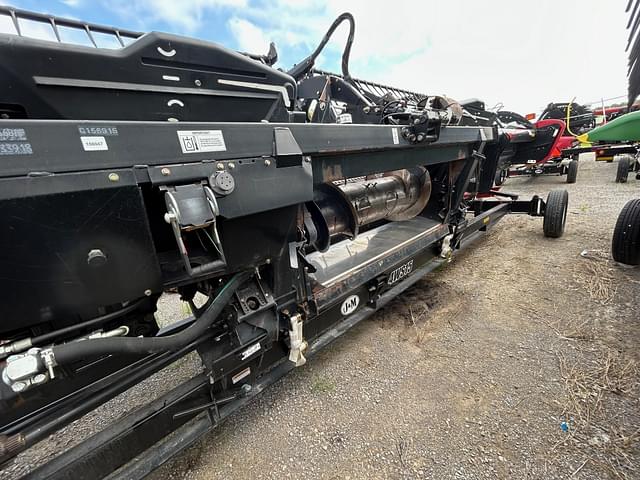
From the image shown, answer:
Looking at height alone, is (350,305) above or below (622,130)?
below

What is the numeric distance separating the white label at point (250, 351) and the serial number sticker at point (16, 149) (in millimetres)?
1070

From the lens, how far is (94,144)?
0.83m

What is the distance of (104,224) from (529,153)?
274 inches

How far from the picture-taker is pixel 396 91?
15.5ft

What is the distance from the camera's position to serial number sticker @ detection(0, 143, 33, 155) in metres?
0.71

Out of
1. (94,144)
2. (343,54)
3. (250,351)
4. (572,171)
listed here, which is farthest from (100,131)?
(572,171)

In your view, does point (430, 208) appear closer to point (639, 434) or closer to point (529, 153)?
point (639, 434)

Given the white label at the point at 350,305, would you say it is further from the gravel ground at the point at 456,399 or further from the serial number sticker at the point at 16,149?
the serial number sticker at the point at 16,149

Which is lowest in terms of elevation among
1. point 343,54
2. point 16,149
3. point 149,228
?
point 149,228

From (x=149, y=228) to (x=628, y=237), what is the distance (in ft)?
13.4

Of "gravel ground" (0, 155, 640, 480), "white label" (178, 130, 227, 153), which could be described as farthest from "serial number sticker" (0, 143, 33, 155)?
"gravel ground" (0, 155, 640, 480)

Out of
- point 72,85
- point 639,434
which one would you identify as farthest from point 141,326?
point 639,434

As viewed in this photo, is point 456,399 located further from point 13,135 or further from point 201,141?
point 13,135

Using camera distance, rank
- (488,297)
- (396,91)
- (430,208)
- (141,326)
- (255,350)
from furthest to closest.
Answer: (396,91), (430,208), (488,297), (255,350), (141,326)
